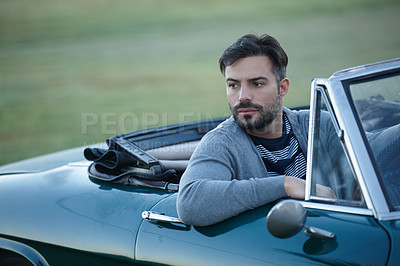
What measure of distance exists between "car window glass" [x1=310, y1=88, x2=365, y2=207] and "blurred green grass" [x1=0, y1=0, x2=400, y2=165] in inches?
248

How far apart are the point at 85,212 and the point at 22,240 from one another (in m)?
0.40

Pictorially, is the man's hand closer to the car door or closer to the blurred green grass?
the car door

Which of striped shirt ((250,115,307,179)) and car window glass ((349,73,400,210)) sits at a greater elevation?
car window glass ((349,73,400,210))

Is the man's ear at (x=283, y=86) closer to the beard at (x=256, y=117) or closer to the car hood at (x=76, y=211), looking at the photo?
the beard at (x=256, y=117)

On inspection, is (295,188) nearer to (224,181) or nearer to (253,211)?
(253,211)

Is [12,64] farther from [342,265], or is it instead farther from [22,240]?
[342,265]

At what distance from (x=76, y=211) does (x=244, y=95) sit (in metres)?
1.08

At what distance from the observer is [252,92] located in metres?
2.66

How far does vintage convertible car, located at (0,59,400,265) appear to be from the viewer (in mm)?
1917

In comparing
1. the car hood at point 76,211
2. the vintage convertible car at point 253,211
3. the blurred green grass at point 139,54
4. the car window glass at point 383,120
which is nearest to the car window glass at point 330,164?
the vintage convertible car at point 253,211

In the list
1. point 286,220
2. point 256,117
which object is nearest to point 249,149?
point 256,117

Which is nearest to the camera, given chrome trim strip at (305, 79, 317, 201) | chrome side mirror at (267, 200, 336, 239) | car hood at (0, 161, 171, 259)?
chrome side mirror at (267, 200, 336, 239)

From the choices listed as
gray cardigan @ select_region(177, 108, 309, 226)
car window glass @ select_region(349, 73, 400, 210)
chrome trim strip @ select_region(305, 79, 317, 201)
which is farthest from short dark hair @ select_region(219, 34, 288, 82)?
car window glass @ select_region(349, 73, 400, 210)

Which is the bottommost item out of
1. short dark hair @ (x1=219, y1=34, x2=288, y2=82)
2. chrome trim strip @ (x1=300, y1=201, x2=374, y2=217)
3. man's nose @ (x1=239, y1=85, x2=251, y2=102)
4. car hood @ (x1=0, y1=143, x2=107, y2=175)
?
car hood @ (x1=0, y1=143, x2=107, y2=175)
